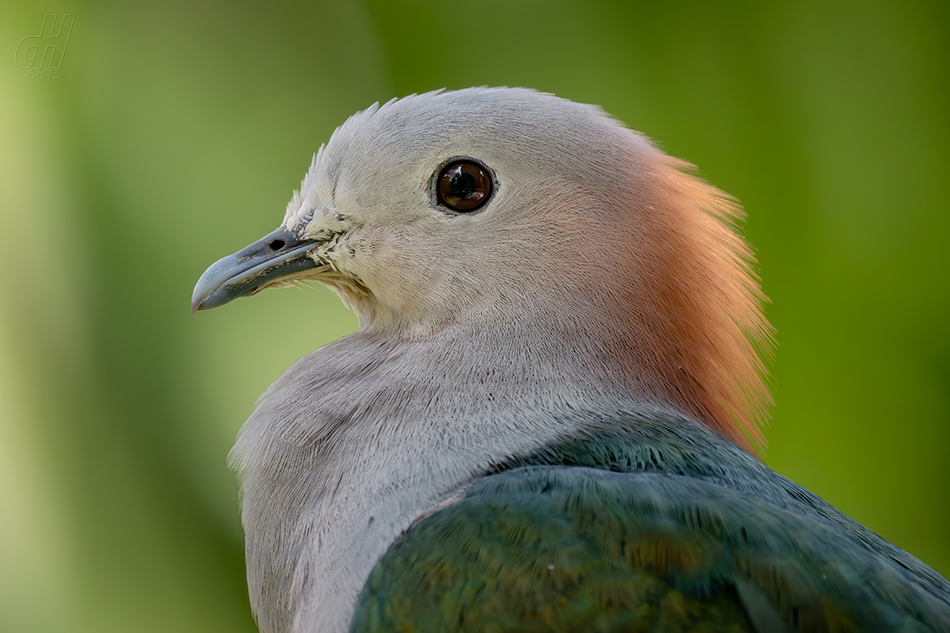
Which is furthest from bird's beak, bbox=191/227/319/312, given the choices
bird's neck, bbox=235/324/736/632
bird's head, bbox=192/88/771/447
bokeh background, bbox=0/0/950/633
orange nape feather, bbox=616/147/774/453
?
bokeh background, bbox=0/0/950/633

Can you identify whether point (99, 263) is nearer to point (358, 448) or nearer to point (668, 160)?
point (358, 448)

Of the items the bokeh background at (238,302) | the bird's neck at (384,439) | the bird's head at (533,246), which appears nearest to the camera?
the bird's neck at (384,439)

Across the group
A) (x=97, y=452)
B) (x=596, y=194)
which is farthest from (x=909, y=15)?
(x=97, y=452)

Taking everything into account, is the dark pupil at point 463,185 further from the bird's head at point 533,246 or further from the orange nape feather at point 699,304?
the orange nape feather at point 699,304

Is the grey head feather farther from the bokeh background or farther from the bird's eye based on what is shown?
the bokeh background

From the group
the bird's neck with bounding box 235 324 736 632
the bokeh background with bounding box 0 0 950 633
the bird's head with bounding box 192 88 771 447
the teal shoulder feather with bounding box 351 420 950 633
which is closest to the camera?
the teal shoulder feather with bounding box 351 420 950 633

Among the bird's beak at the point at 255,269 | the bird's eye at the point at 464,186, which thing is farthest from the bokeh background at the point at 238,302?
the bird's eye at the point at 464,186

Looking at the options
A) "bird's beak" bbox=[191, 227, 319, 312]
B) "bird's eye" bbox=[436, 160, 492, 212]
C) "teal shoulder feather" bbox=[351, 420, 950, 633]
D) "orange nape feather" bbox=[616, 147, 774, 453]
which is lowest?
"teal shoulder feather" bbox=[351, 420, 950, 633]
